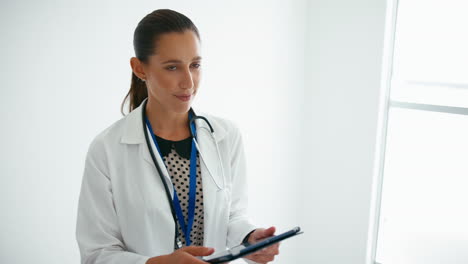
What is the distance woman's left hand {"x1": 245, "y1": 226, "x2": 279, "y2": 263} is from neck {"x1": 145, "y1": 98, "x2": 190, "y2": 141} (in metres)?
0.38

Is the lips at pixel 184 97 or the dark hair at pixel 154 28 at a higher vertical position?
the dark hair at pixel 154 28

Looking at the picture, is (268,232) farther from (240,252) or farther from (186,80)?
(186,80)

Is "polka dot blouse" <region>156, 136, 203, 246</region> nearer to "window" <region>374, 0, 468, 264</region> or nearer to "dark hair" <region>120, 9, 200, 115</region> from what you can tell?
"dark hair" <region>120, 9, 200, 115</region>

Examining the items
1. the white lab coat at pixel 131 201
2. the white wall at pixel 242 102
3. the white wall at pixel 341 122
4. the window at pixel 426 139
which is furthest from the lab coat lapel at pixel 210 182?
the window at pixel 426 139

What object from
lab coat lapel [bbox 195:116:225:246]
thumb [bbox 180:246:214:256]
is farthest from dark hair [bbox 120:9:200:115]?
thumb [bbox 180:246:214:256]

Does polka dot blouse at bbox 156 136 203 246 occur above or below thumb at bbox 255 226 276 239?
above

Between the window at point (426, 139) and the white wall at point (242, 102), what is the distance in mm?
219

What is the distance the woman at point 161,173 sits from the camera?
1.32m

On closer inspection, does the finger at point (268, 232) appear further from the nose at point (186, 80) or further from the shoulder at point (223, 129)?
the nose at point (186, 80)

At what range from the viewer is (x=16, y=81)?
4.85 ft

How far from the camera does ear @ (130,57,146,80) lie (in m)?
1.36

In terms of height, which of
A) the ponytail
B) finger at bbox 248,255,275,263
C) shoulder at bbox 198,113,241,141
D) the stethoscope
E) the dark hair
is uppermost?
the dark hair

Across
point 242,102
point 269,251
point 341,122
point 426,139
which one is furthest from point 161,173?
point 426,139

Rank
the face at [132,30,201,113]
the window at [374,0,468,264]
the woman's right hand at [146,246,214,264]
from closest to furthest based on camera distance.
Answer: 1. the woman's right hand at [146,246,214,264]
2. the face at [132,30,201,113]
3. the window at [374,0,468,264]
